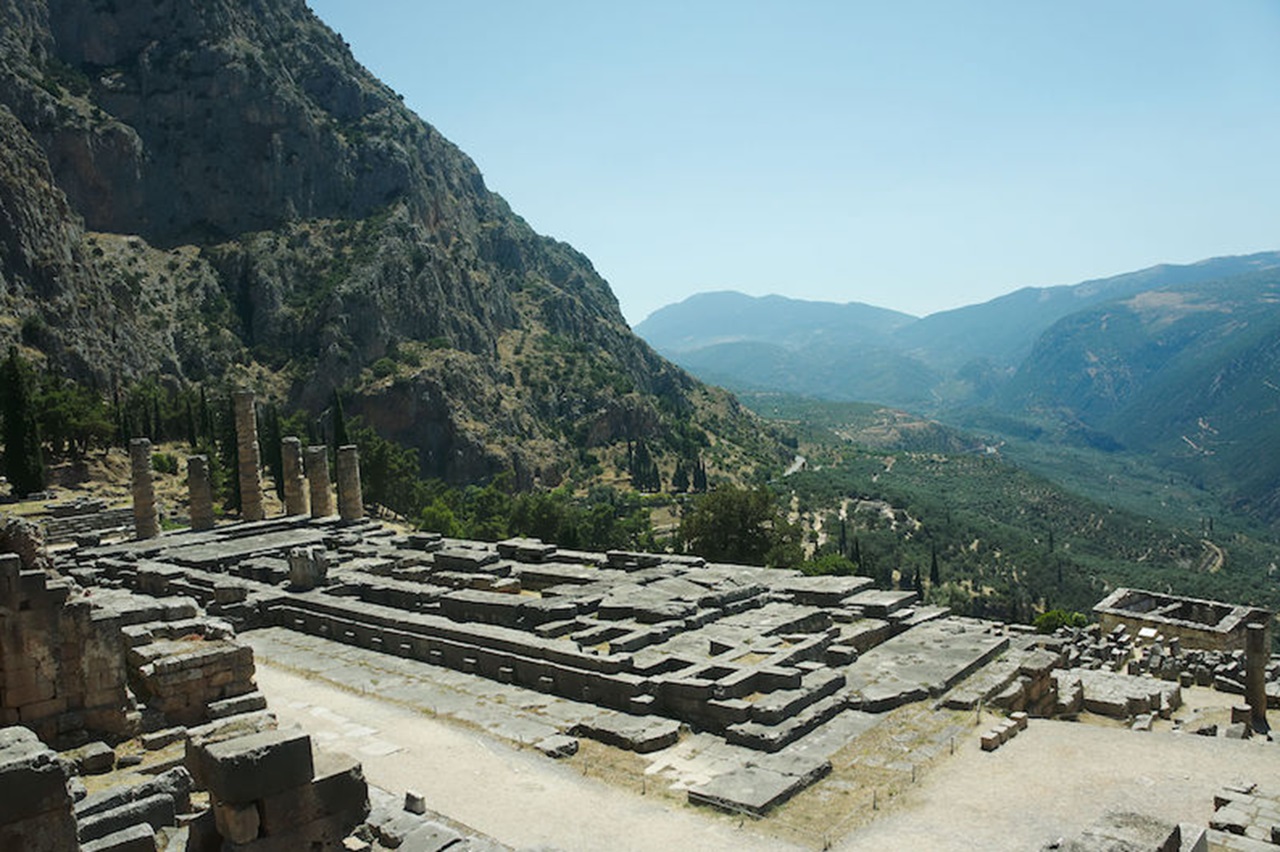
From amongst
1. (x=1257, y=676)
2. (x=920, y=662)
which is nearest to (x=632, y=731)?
(x=920, y=662)

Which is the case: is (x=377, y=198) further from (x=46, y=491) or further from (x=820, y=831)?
(x=820, y=831)

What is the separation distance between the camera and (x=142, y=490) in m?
36.2

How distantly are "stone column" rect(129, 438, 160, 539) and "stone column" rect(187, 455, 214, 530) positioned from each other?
1460 mm

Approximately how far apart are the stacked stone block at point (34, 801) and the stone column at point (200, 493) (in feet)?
103

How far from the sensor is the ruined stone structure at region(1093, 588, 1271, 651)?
1165 inches

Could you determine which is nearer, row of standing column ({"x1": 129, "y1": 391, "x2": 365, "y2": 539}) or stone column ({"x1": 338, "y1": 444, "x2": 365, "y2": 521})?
row of standing column ({"x1": 129, "y1": 391, "x2": 365, "y2": 539})

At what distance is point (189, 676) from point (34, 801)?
23.7 feet

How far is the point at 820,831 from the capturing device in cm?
1218

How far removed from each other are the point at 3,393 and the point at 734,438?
94.6m

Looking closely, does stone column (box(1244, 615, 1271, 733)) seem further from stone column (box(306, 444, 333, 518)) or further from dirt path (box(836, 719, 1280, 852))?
stone column (box(306, 444, 333, 518))

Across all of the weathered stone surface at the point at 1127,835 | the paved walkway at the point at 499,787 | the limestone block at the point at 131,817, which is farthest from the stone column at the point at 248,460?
the weathered stone surface at the point at 1127,835

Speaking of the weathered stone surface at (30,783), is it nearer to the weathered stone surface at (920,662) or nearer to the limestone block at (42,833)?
the limestone block at (42,833)

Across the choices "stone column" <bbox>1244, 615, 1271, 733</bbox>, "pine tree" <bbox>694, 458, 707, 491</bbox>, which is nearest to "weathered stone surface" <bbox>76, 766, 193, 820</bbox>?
"stone column" <bbox>1244, 615, 1271, 733</bbox>

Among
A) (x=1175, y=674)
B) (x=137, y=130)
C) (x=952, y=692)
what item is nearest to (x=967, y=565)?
(x=1175, y=674)
